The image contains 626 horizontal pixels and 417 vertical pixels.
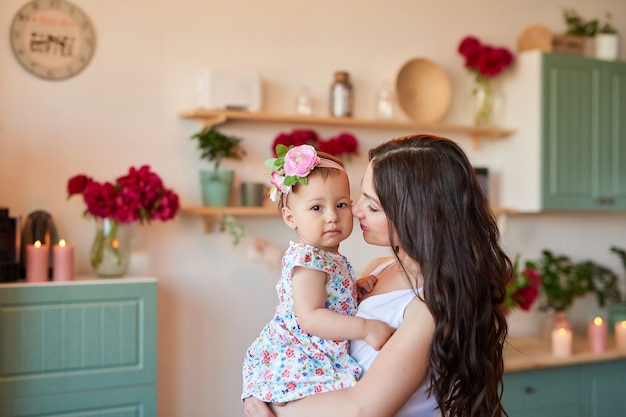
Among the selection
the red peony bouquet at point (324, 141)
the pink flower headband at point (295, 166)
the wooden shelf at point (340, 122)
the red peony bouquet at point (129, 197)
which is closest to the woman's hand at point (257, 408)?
the pink flower headband at point (295, 166)

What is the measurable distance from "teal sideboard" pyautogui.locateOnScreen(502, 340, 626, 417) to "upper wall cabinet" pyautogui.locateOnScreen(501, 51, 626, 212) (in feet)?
2.52

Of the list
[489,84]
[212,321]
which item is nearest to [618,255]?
[489,84]

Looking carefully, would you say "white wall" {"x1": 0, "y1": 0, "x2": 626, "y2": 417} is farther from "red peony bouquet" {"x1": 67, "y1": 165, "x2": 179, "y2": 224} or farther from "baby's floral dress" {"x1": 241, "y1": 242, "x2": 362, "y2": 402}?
"baby's floral dress" {"x1": 241, "y1": 242, "x2": 362, "y2": 402}

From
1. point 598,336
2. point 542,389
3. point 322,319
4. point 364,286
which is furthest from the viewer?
point 598,336

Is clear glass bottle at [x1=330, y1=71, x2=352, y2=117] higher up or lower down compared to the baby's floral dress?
higher up

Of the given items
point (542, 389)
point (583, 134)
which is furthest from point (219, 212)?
point (583, 134)

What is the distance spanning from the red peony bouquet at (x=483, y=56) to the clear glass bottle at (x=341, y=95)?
28.5 inches

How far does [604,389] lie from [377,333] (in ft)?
9.23

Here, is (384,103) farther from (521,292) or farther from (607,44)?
(607,44)

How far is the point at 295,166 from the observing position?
5.77 feet

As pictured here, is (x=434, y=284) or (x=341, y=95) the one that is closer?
(x=434, y=284)

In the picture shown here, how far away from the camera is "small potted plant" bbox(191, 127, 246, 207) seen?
3.37 metres

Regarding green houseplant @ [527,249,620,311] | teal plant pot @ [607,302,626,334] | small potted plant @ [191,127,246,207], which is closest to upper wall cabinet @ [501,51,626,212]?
green houseplant @ [527,249,620,311]

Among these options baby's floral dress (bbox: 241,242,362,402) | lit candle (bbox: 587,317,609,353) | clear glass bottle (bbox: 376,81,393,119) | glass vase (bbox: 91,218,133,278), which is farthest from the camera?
lit candle (bbox: 587,317,609,353)
